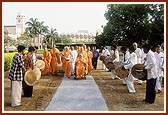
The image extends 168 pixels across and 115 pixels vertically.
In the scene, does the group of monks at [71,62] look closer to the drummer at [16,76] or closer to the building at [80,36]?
the drummer at [16,76]

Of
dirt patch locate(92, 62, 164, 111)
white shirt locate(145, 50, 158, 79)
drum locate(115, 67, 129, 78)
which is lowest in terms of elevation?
dirt patch locate(92, 62, 164, 111)

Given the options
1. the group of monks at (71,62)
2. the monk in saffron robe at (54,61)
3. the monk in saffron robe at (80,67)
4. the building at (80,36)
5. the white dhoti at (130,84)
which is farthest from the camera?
the building at (80,36)

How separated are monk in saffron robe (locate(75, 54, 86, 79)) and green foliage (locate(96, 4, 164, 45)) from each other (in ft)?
54.2

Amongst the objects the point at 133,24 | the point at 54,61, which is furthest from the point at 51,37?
the point at 54,61

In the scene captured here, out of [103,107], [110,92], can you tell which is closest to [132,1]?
[103,107]

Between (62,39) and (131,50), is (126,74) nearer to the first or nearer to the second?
(131,50)

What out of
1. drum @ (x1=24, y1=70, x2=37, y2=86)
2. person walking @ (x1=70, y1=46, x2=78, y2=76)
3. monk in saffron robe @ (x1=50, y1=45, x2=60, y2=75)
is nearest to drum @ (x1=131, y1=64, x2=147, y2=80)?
drum @ (x1=24, y1=70, x2=37, y2=86)

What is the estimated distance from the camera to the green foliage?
3102 cm

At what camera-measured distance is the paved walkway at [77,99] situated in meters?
8.12

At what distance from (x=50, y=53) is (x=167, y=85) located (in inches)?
391

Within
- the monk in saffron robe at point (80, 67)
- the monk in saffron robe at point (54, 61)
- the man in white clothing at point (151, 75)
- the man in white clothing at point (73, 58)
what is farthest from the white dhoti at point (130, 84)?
the monk in saffron robe at point (54, 61)

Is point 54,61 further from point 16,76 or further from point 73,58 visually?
point 16,76

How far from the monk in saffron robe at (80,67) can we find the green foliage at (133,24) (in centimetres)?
1653

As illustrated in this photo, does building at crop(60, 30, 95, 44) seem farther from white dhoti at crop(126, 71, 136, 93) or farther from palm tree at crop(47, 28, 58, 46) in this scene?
white dhoti at crop(126, 71, 136, 93)
